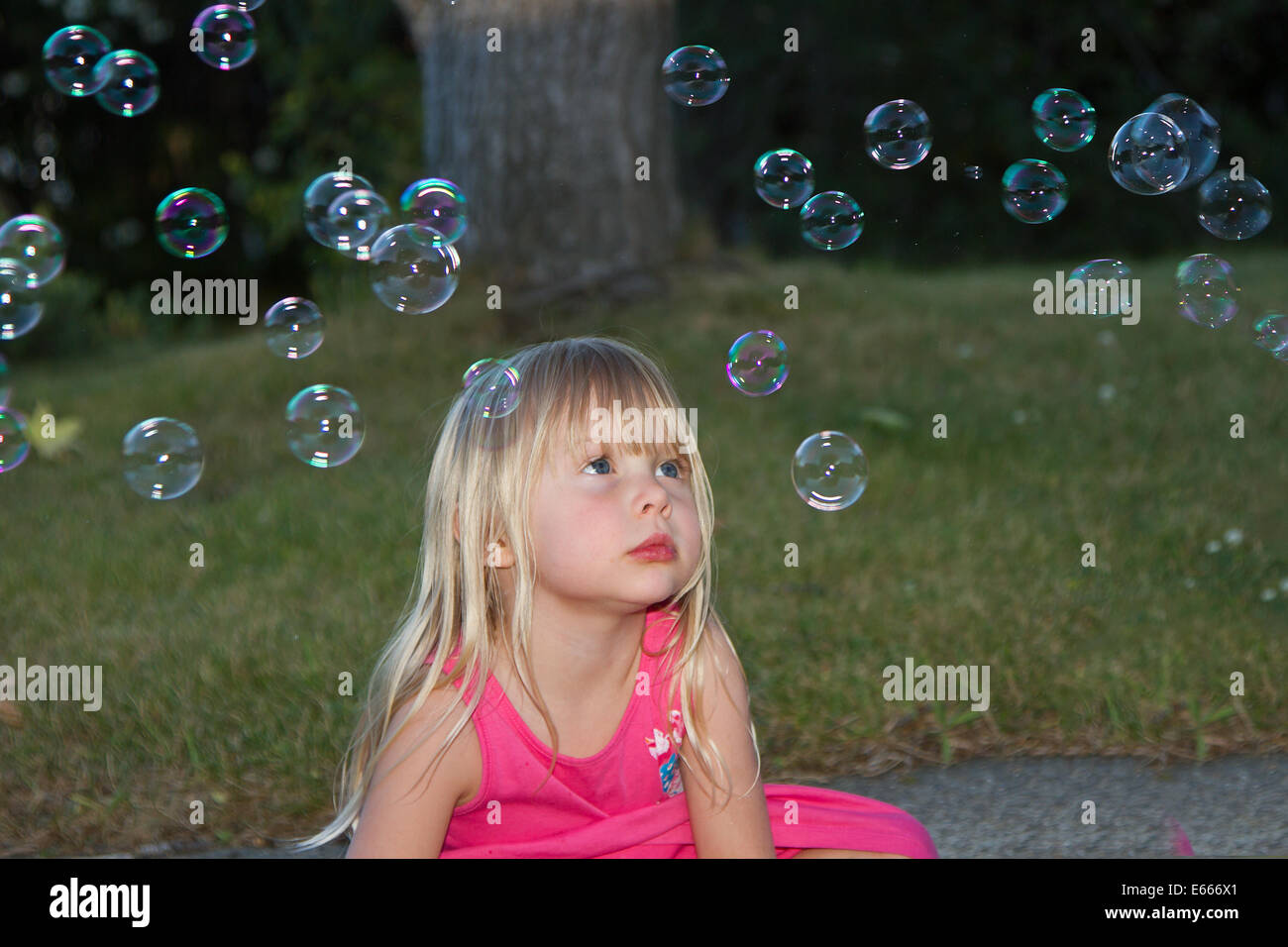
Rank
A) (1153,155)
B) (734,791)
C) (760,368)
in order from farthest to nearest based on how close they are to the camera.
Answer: (1153,155), (760,368), (734,791)

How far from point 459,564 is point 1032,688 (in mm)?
1691

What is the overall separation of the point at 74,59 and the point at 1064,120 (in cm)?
284

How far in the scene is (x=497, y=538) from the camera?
234cm

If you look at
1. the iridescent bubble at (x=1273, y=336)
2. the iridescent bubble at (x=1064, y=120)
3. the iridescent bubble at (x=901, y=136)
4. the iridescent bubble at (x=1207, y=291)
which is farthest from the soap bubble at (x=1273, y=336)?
the iridescent bubble at (x=901, y=136)

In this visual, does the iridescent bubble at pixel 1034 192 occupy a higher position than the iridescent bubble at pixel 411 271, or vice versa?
the iridescent bubble at pixel 1034 192

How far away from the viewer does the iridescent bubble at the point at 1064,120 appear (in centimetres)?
407

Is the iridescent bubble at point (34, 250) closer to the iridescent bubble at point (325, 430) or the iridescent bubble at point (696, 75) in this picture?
the iridescent bubble at point (325, 430)

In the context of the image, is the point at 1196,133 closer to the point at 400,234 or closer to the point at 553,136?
the point at 400,234

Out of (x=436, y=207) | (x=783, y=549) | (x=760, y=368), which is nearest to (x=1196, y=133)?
(x=760, y=368)

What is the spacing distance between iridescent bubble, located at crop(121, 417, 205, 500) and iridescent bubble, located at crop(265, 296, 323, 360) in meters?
0.35

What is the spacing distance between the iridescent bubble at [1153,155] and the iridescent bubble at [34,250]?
3038 mm

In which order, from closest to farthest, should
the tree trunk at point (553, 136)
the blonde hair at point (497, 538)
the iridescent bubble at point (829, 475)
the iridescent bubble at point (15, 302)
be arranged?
the blonde hair at point (497, 538)
the iridescent bubble at point (829, 475)
the iridescent bubble at point (15, 302)
the tree trunk at point (553, 136)

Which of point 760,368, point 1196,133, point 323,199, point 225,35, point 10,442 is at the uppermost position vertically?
point 225,35

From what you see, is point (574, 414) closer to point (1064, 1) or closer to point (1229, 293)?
point (1229, 293)
